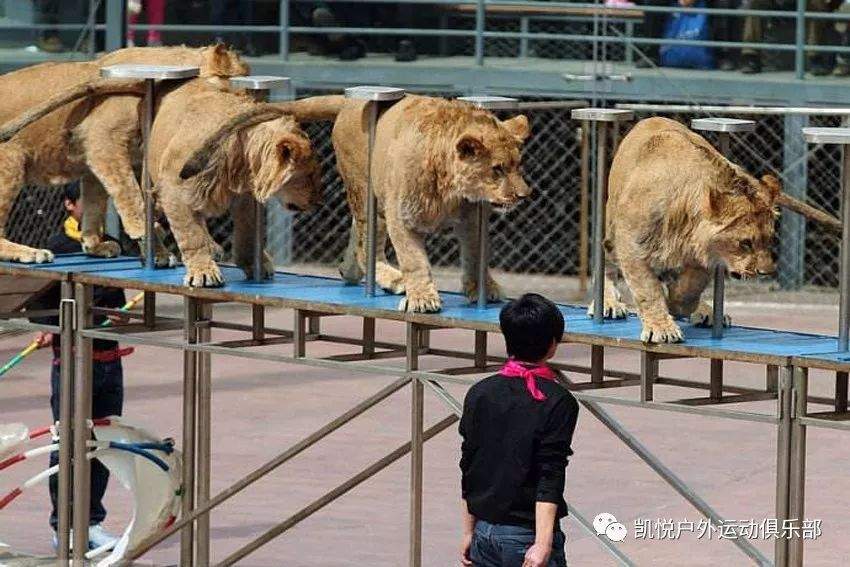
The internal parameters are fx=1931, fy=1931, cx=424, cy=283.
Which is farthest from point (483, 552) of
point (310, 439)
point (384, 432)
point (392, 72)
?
point (392, 72)

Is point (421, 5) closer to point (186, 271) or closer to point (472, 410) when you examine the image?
point (186, 271)

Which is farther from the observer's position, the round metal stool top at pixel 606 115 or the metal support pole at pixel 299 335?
the metal support pole at pixel 299 335

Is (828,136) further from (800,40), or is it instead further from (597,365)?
(800,40)

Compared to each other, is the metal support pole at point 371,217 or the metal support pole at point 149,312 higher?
the metal support pole at point 371,217

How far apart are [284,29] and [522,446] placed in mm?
11944

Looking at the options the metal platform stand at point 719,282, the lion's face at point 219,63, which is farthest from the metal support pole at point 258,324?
the metal platform stand at point 719,282

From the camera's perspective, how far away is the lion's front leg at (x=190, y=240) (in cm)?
814

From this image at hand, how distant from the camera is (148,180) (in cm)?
846

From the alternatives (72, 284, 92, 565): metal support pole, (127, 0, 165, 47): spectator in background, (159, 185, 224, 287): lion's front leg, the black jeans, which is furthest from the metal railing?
(159, 185, 224, 287): lion's front leg

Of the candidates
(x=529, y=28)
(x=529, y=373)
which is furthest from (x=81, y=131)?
(x=529, y=28)

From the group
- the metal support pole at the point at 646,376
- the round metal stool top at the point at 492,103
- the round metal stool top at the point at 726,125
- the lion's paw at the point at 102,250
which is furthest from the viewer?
the lion's paw at the point at 102,250

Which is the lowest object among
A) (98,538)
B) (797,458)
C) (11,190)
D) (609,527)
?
(98,538)

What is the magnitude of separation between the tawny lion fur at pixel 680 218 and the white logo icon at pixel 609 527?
5.96 feet

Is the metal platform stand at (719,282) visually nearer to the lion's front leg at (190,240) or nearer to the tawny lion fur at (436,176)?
the tawny lion fur at (436,176)
